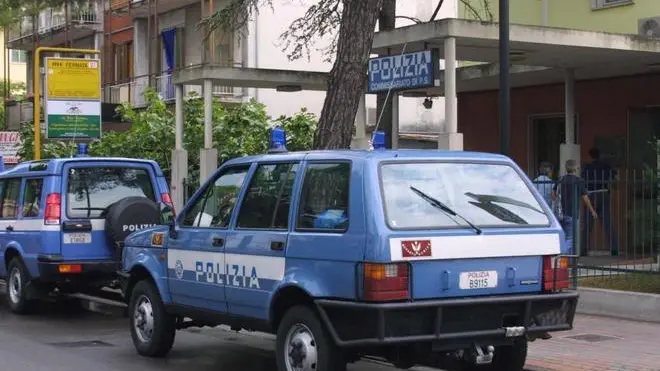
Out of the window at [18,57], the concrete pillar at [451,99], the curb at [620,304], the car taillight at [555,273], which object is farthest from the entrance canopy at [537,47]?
the window at [18,57]

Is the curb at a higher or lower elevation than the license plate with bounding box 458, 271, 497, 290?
lower

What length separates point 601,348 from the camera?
369 inches

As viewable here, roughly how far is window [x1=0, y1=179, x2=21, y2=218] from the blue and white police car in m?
5.83

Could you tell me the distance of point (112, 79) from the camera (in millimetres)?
34188

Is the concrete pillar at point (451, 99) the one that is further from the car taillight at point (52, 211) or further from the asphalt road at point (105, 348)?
the car taillight at point (52, 211)

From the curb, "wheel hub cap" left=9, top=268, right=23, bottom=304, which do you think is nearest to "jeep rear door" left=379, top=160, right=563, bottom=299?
the curb

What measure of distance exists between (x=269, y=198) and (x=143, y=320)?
252 cm

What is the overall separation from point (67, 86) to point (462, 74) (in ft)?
28.1

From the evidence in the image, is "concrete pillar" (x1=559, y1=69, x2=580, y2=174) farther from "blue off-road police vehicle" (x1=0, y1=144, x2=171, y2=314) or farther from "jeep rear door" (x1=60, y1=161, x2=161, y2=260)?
"jeep rear door" (x1=60, y1=161, x2=161, y2=260)

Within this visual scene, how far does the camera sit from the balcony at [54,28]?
1359 inches

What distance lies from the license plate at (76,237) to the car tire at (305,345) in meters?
5.26

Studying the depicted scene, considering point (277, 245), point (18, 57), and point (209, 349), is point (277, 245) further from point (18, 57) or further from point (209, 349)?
point (18, 57)

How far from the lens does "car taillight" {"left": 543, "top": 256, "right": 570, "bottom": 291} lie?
7.32 m

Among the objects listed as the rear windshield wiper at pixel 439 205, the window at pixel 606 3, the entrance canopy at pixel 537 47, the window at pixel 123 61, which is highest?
the window at pixel 123 61
